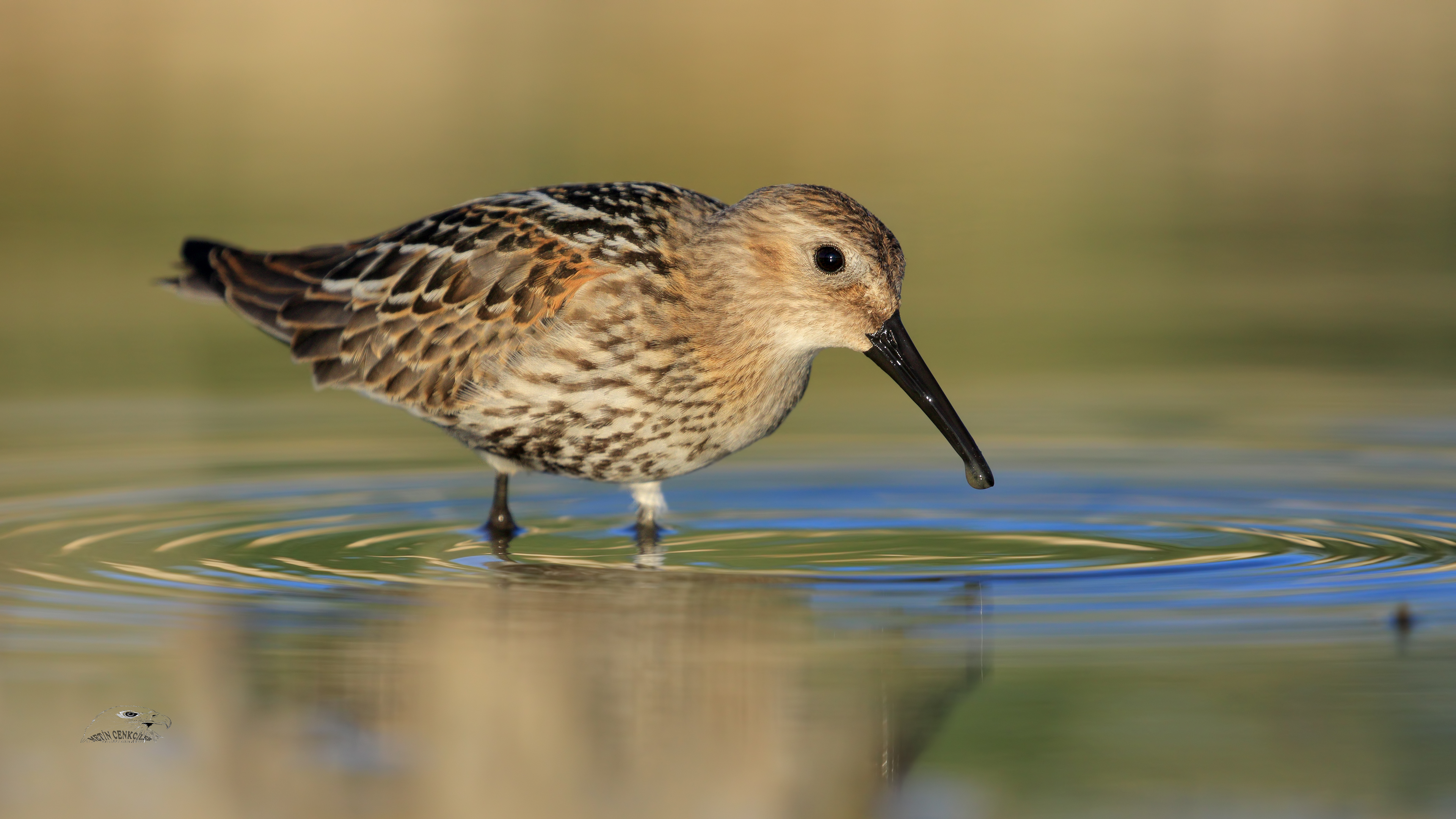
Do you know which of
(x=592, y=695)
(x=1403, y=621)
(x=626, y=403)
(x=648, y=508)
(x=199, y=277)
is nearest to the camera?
(x=592, y=695)

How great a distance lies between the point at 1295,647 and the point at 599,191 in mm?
4665

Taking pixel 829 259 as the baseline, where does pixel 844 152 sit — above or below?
above

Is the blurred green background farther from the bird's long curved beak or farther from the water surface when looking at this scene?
the bird's long curved beak

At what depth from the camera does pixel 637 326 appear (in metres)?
9.38

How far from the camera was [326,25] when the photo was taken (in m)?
29.5

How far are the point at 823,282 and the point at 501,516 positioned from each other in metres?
2.19

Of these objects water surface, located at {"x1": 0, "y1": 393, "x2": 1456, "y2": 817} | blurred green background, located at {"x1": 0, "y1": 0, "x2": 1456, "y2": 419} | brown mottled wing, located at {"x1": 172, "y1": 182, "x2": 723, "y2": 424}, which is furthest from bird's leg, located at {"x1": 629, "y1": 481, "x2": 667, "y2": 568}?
blurred green background, located at {"x1": 0, "y1": 0, "x2": 1456, "y2": 419}

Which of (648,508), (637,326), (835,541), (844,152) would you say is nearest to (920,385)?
(835,541)

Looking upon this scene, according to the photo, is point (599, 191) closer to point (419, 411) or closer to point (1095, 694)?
point (419, 411)

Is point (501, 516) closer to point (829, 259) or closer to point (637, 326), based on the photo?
point (637, 326)

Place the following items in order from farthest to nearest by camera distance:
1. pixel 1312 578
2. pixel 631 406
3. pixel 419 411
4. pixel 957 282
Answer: pixel 957 282
pixel 419 411
pixel 631 406
pixel 1312 578

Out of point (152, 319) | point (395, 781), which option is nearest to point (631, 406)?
point (395, 781)

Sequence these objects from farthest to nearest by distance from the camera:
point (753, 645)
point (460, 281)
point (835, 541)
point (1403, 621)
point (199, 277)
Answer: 1. point (199, 277)
2. point (460, 281)
3. point (835, 541)
4. point (1403, 621)
5. point (753, 645)

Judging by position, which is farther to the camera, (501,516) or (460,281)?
(501,516)
